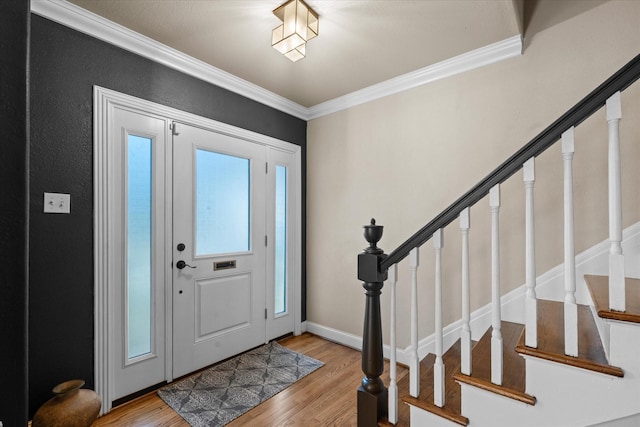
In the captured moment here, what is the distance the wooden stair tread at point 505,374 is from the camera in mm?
1239

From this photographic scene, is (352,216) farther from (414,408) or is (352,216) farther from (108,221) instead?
(108,221)

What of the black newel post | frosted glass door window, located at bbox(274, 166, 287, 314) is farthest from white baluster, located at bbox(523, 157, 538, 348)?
frosted glass door window, located at bbox(274, 166, 287, 314)

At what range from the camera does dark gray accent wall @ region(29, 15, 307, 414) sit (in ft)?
5.78

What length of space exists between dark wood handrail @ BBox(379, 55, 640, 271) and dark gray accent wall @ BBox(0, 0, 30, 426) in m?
1.38

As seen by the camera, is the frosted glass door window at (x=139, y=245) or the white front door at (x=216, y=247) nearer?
the frosted glass door window at (x=139, y=245)

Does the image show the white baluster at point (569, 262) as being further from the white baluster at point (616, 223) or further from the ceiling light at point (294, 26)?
the ceiling light at point (294, 26)

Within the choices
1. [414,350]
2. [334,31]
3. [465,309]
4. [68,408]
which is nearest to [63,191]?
[68,408]

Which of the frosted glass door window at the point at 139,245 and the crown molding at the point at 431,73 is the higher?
the crown molding at the point at 431,73

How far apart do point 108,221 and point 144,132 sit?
68 cm

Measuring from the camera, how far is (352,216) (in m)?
3.07

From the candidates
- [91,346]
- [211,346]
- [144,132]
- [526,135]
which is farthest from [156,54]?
[526,135]

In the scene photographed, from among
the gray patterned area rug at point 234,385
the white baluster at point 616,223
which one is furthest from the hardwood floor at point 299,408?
the white baluster at point 616,223

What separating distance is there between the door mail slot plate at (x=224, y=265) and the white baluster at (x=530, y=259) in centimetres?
223

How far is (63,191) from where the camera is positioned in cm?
186
